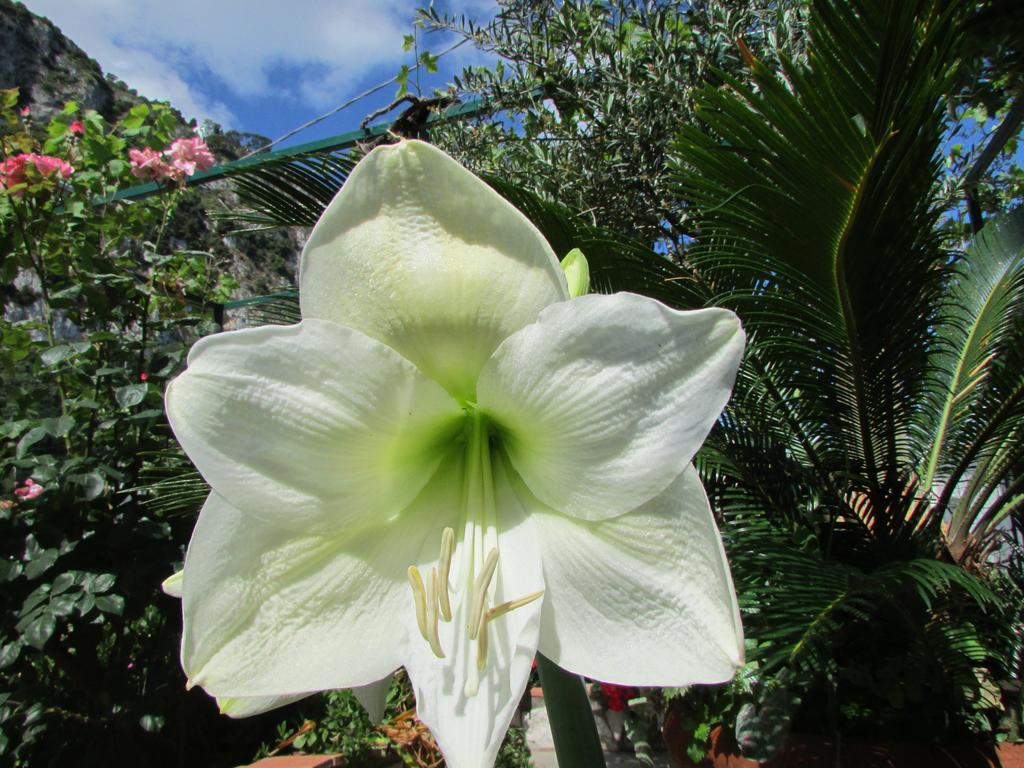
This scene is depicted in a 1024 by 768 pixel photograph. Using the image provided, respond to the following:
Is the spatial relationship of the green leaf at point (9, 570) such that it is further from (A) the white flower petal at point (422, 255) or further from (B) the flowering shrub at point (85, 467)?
(A) the white flower petal at point (422, 255)

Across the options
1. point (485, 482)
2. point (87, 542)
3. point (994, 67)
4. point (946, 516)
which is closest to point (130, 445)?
point (87, 542)

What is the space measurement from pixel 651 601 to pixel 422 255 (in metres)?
0.24

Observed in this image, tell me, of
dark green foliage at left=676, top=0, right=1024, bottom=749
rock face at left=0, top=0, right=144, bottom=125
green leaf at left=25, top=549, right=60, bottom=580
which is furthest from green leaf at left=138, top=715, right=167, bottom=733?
rock face at left=0, top=0, right=144, bottom=125

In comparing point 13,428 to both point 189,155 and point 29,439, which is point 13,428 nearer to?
point 29,439

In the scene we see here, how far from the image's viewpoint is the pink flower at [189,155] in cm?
286

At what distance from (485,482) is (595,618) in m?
0.16

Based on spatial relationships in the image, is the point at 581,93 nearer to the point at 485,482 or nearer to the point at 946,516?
the point at 946,516

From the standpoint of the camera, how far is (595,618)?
412 mm

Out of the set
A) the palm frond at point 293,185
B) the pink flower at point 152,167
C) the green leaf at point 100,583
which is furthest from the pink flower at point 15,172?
the green leaf at point 100,583

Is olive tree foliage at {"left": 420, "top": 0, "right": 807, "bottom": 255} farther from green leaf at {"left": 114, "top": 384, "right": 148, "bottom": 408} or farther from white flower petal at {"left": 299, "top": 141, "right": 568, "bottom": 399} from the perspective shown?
white flower petal at {"left": 299, "top": 141, "right": 568, "bottom": 399}

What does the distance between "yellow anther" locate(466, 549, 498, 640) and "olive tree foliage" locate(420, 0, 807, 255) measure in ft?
6.75

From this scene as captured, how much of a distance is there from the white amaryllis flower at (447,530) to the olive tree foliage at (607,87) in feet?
6.63

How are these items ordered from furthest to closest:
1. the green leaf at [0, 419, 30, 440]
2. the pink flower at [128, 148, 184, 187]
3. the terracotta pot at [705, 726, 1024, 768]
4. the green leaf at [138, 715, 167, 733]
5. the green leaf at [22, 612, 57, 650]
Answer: the pink flower at [128, 148, 184, 187]
the green leaf at [138, 715, 167, 733]
the green leaf at [0, 419, 30, 440]
the green leaf at [22, 612, 57, 650]
the terracotta pot at [705, 726, 1024, 768]

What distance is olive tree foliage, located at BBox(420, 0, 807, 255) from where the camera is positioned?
8.07 feet
